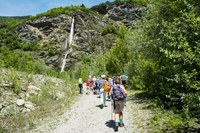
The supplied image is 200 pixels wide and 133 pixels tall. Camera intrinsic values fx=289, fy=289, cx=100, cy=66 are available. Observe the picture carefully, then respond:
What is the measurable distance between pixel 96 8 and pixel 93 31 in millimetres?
29340

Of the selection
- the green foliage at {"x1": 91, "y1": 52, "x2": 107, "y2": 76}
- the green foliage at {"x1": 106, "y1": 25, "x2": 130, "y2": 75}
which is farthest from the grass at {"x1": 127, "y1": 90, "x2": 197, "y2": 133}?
the green foliage at {"x1": 91, "y1": 52, "x2": 107, "y2": 76}

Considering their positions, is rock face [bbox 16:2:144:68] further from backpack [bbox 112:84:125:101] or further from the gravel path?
backpack [bbox 112:84:125:101]

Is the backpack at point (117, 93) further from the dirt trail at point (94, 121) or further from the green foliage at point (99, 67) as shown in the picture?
the green foliage at point (99, 67)

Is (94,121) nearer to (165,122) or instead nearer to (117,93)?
(117,93)

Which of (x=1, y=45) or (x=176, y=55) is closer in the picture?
(x=176, y=55)

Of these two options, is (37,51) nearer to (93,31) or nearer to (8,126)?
(93,31)

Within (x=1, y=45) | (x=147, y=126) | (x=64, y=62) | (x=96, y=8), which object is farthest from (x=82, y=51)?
(x=147, y=126)

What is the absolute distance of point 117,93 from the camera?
12.4 metres

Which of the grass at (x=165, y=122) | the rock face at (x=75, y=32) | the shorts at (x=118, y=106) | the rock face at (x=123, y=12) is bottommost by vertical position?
the grass at (x=165, y=122)

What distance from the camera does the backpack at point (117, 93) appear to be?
12367mm

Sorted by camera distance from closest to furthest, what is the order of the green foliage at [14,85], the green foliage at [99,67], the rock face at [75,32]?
the green foliage at [14,85], the green foliage at [99,67], the rock face at [75,32]

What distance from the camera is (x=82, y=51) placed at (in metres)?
78.7

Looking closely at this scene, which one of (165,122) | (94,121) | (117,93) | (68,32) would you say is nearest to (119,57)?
(94,121)

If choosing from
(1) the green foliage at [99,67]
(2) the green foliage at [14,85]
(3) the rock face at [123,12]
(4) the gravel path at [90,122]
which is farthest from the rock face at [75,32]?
(4) the gravel path at [90,122]
